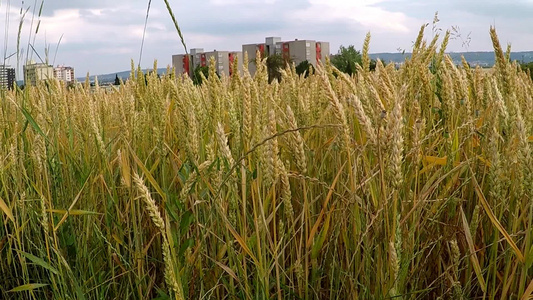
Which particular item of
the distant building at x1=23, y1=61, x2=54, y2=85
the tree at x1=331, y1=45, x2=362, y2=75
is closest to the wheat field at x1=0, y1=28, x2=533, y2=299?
the distant building at x1=23, y1=61, x2=54, y2=85

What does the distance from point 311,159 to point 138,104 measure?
79 cm

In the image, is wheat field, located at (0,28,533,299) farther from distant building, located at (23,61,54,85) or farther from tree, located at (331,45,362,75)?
tree, located at (331,45,362,75)

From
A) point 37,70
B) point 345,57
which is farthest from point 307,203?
point 345,57

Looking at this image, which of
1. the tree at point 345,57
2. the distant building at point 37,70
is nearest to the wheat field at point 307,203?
the distant building at point 37,70

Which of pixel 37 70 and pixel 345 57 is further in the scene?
pixel 345 57

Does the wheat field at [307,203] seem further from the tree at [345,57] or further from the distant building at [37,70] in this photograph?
the tree at [345,57]

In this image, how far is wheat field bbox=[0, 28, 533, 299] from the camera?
0.85 meters

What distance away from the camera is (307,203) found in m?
0.97

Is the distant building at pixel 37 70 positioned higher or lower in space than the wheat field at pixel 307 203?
higher

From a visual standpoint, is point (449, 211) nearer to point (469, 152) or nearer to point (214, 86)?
point (469, 152)

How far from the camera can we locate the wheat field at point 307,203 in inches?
33.5

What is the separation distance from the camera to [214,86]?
1.11 m

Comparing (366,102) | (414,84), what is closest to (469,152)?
(414,84)

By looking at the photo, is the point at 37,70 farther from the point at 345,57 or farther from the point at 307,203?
the point at 345,57
